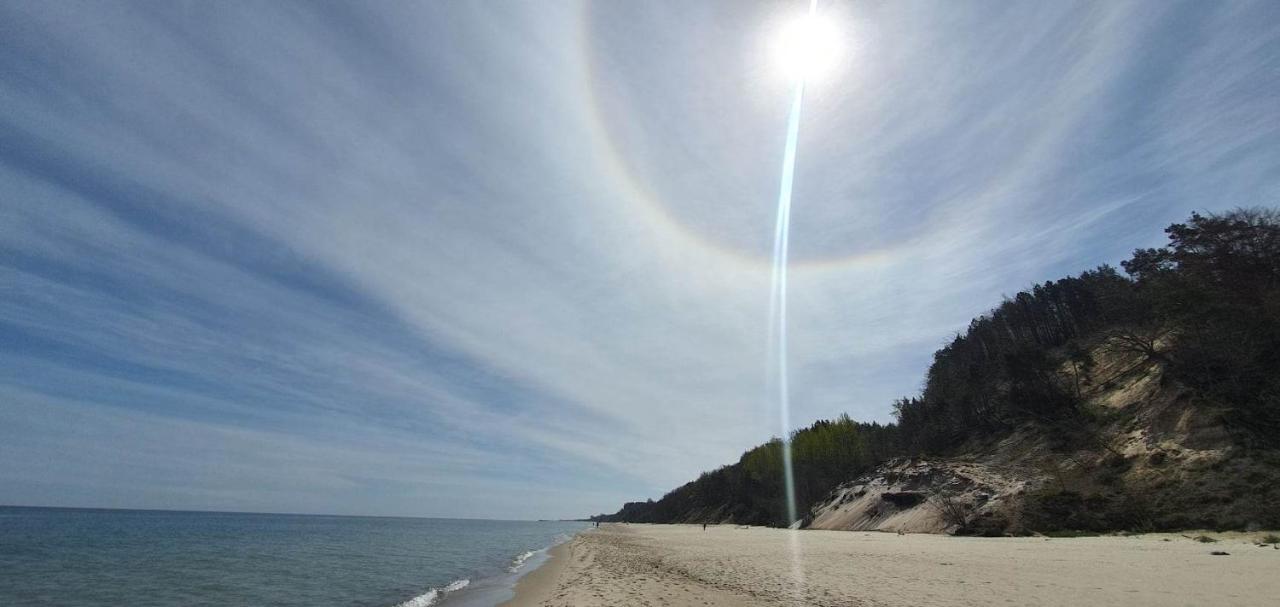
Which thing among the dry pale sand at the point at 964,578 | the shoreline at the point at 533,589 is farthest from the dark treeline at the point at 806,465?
the shoreline at the point at 533,589

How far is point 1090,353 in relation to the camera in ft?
199

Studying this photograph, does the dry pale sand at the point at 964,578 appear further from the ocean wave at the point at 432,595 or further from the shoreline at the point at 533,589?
the ocean wave at the point at 432,595

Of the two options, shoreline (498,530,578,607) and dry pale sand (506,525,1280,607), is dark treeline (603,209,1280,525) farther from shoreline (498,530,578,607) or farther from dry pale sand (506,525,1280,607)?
shoreline (498,530,578,607)

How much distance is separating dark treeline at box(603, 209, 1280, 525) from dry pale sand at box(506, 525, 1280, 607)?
17393mm

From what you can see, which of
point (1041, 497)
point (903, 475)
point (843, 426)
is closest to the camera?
point (1041, 497)

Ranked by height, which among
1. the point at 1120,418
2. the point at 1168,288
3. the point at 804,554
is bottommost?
the point at 804,554

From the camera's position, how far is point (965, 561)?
22094 mm

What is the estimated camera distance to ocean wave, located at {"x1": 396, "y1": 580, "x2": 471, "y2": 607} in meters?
24.3

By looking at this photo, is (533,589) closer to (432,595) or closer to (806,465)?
(432,595)

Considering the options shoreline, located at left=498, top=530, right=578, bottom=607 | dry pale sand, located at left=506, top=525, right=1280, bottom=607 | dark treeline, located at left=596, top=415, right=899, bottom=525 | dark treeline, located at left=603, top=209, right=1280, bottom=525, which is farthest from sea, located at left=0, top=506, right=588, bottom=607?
dark treeline, located at left=596, top=415, right=899, bottom=525

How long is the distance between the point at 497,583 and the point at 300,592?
1089 cm

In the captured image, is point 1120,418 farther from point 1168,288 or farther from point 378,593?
point 378,593

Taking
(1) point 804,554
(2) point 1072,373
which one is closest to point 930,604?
(1) point 804,554

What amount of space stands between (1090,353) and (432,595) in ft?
241
